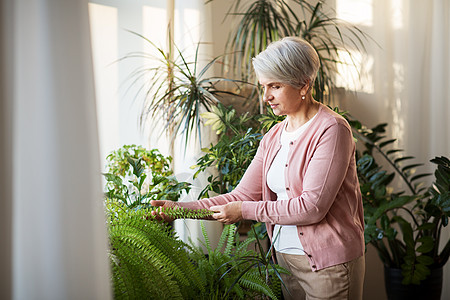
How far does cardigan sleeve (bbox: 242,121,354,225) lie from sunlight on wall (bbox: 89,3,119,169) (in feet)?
5.58

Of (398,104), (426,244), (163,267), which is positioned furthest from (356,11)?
(163,267)

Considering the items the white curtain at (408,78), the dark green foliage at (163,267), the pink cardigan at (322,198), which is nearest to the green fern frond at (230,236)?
the dark green foliage at (163,267)

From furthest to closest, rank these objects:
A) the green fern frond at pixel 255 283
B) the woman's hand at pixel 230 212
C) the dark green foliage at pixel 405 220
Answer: the dark green foliage at pixel 405 220
the woman's hand at pixel 230 212
the green fern frond at pixel 255 283

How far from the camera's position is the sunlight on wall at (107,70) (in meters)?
3.11

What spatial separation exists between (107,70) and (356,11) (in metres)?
2.01

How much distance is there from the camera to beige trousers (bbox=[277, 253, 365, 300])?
171cm

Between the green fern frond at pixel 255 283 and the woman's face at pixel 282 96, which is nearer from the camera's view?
the green fern frond at pixel 255 283

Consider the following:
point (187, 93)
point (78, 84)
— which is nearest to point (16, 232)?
point (78, 84)

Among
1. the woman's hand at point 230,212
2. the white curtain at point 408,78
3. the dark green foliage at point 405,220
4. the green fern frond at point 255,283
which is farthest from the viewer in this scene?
the white curtain at point 408,78

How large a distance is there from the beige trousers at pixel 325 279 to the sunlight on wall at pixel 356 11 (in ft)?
8.57

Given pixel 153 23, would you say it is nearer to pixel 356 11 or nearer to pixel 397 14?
pixel 356 11

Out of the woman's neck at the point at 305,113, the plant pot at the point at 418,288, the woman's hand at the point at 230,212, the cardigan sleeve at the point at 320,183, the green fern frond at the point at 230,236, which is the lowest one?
the plant pot at the point at 418,288

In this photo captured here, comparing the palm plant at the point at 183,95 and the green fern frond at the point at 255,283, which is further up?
the palm plant at the point at 183,95

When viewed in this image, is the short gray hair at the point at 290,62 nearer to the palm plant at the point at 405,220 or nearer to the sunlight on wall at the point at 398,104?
the palm plant at the point at 405,220
